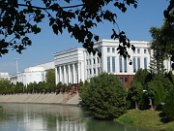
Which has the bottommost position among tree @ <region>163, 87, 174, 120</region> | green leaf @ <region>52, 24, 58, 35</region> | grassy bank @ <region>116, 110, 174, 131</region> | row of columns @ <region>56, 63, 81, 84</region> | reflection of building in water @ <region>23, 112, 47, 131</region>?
reflection of building in water @ <region>23, 112, 47, 131</region>

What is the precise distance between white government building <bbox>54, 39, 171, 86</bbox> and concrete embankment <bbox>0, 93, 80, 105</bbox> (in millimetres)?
9478

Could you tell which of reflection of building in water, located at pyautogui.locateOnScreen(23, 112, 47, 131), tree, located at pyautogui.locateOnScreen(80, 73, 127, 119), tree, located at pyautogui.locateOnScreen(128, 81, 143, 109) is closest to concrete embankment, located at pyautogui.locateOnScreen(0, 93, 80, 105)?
reflection of building in water, located at pyautogui.locateOnScreen(23, 112, 47, 131)

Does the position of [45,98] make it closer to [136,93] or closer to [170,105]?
[136,93]

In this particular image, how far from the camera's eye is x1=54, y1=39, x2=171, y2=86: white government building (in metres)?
96.2

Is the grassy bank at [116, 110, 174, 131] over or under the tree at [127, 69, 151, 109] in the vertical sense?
under

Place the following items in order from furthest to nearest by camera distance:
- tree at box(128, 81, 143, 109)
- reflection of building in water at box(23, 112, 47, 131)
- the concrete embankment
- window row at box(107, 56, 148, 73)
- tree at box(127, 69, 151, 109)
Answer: window row at box(107, 56, 148, 73) → the concrete embankment → tree at box(128, 81, 143, 109) → tree at box(127, 69, 151, 109) → reflection of building in water at box(23, 112, 47, 131)

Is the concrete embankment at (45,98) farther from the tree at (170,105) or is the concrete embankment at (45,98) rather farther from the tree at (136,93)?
the tree at (170,105)

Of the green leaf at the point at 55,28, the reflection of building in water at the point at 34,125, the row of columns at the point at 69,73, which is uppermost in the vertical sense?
the row of columns at the point at 69,73

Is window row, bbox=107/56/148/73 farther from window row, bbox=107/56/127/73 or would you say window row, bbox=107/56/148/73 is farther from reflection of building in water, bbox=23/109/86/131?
reflection of building in water, bbox=23/109/86/131

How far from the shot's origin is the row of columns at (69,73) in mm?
109688

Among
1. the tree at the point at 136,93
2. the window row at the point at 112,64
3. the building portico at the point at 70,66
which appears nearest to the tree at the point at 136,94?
the tree at the point at 136,93

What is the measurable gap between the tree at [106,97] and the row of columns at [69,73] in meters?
65.0

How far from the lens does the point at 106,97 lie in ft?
133

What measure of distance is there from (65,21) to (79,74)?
103509 millimetres
